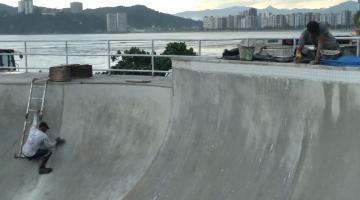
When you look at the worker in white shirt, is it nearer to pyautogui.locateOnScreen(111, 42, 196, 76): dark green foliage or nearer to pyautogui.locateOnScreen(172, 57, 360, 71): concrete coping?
pyautogui.locateOnScreen(172, 57, 360, 71): concrete coping

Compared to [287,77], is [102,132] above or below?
below

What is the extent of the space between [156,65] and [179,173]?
15.8 meters

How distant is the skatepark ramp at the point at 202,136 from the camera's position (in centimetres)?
670

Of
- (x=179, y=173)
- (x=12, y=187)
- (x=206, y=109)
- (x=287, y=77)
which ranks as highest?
(x=287, y=77)

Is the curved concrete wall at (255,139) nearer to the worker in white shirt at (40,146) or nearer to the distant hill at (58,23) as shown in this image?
the worker in white shirt at (40,146)

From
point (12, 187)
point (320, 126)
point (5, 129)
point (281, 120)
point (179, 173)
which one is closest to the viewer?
point (320, 126)

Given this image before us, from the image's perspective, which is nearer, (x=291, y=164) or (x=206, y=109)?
(x=291, y=164)

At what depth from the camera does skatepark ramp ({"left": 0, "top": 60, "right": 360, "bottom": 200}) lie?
670 cm

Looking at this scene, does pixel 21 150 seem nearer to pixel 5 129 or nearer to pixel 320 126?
pixel 5 129

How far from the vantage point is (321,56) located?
26.4 ft

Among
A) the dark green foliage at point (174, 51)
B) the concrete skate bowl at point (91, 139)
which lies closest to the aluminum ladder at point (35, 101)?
the concrete skate bowl at point (91, 139)

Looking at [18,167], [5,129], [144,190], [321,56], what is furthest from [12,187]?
[321,56]

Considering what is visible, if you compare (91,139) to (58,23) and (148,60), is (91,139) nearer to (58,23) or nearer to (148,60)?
(148,60)

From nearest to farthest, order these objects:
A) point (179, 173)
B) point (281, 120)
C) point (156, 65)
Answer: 1. point (281, 120)
2. point (179, 173)
3. point (156, 65)
